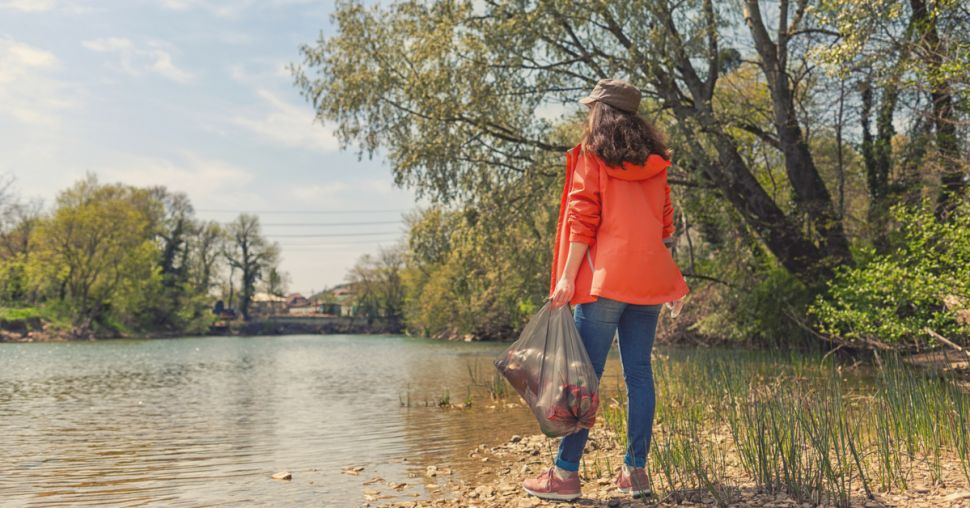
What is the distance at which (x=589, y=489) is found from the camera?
4.33m

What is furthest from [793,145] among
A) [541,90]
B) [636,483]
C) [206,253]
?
[206,253]

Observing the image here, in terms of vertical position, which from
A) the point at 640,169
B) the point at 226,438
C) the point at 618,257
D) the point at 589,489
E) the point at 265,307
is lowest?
the point at 226,438

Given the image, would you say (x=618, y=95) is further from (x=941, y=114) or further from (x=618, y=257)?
(x=941, y=114)

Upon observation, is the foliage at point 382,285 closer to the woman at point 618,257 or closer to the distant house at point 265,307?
the distant house at point 265,307

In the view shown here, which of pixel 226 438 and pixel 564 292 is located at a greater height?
pixel 564 292

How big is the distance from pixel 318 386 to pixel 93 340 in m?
36.4

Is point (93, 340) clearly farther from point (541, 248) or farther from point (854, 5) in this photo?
point (854, 5)

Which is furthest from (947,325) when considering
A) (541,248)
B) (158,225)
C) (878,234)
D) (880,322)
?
(158,225)

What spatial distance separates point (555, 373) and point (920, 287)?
757 cm

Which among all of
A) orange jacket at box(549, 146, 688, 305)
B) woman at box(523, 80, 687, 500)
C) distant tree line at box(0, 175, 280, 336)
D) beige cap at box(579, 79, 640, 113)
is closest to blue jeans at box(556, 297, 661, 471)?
woman at box(523, 80, 687, 500)

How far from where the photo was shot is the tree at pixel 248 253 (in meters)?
66.8

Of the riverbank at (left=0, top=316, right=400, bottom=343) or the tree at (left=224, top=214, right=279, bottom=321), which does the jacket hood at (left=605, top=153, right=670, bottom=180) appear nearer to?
the riverbank at (left=0, top=316, right=400, bottom=343)

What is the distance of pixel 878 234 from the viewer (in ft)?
44.2

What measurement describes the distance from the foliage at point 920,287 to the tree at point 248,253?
2421 inches
